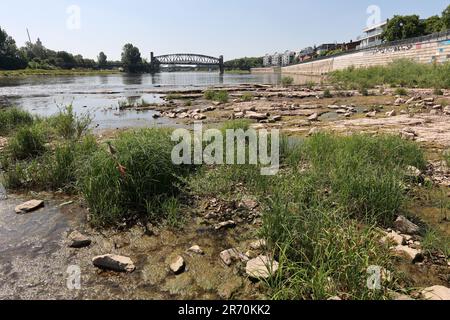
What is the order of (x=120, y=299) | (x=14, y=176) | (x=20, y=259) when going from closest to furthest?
(x=120, y=299) → (x=20, y=259) → (x=14, y=176)

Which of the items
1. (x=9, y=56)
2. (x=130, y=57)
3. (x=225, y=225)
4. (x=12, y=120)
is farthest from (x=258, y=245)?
(x=130, y=57)

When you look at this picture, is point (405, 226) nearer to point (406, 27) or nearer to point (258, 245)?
point (258, 245)

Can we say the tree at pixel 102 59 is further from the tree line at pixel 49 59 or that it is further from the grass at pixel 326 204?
the grass at pixel 326 204

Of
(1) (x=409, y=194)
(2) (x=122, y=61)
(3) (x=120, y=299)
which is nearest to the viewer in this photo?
(3) (x=120, y=299)

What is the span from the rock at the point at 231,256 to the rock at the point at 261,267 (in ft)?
0.68

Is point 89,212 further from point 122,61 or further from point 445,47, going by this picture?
point 122,61

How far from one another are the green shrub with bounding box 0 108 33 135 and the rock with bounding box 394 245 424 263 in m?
10.4

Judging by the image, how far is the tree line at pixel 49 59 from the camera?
297ft

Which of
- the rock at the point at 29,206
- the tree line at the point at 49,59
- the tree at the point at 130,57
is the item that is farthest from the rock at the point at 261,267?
the tree at the point at 130,57

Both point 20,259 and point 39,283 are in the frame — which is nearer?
point 39,283

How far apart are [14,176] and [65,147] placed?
97 cm

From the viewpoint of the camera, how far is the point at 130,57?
124 meters

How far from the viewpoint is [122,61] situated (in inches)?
4946
